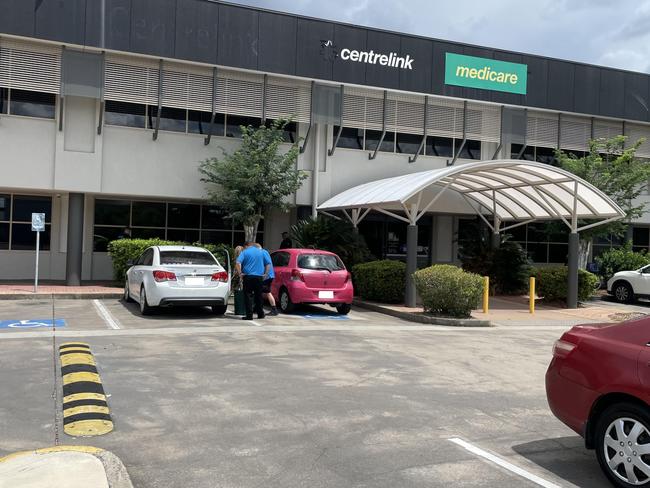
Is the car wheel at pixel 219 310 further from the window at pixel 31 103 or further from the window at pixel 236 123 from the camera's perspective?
the window at pixel 31 103

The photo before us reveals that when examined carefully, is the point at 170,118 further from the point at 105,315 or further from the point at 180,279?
the point at 180,279

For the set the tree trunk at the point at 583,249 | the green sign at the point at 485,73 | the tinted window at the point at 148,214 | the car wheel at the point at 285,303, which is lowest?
the car wheel at the point at 285,303

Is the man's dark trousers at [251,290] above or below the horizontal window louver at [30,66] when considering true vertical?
below

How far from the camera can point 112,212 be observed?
68.2 feet

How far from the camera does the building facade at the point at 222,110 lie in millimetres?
17875

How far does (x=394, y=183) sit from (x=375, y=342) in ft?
26.1

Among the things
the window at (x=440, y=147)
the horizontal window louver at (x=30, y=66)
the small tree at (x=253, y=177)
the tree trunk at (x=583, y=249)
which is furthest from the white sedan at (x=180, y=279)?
the tree trunk at (x=583, y=249)

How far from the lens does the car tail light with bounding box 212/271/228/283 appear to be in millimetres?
12922

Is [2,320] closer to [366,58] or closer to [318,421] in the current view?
[318,421]

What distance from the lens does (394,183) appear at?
17.9 m

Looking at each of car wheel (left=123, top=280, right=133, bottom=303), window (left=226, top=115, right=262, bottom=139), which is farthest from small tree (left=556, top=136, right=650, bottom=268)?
car wheel (left=123, top=280, right=133, bottom=303)

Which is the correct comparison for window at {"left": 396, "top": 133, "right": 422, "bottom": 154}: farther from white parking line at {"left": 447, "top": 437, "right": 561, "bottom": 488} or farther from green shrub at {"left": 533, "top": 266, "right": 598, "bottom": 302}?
white parking line at {"left": 447, "top": 437, "right": 561, "bottom": 488}

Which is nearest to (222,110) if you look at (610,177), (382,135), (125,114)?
(125,114)

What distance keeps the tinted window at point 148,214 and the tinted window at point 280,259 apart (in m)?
7.02
